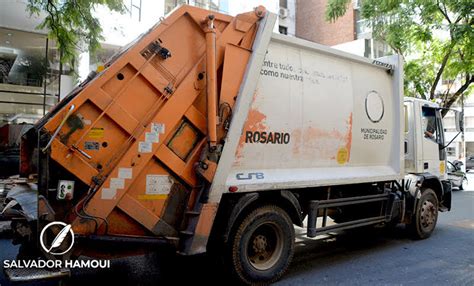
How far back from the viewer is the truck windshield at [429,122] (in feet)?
23.1

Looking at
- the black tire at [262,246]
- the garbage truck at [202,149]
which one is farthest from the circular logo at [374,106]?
the black tire at [262,246]

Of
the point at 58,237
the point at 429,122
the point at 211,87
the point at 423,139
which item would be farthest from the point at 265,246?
the point at 429,122

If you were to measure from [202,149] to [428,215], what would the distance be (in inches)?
188

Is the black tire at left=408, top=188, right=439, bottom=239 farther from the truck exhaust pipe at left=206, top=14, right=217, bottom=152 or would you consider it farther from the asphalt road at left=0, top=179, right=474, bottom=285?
the truck exhaust pipe at left=206, top=14, right=217, bottom=152

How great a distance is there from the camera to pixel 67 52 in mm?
7984

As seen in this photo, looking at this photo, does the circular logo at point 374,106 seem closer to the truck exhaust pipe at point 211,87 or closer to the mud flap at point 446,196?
the mud flap at point 446,196

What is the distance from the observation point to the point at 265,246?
4500 mm

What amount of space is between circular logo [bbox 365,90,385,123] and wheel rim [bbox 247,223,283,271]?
239 centimetres

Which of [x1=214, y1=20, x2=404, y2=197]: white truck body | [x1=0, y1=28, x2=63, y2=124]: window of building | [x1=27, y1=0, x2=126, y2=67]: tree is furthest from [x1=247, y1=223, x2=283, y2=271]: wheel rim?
[x1=0, y1=28, x2=63, y2=124]: window of building

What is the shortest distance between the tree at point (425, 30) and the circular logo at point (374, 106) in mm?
7024

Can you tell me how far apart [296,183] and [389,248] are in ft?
8.66

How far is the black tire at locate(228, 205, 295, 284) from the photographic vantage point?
4117 mm

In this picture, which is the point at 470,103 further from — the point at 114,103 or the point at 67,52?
the point at 114,103

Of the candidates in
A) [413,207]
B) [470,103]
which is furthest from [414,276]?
[470,103]
